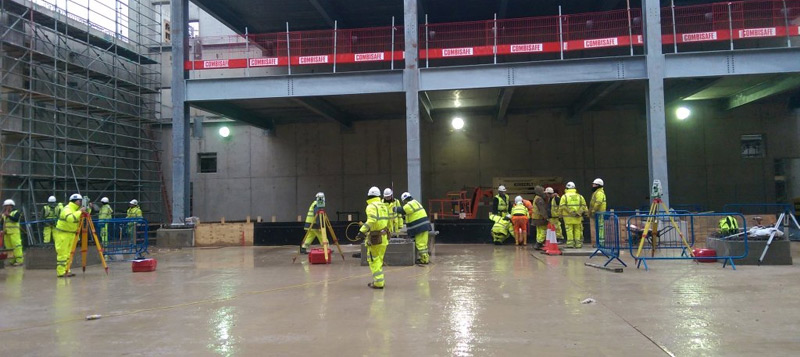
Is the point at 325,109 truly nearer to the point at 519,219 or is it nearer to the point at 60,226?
the point at 519,219

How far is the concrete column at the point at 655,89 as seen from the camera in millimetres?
15766

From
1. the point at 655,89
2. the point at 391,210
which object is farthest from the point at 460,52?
the point at 391,210

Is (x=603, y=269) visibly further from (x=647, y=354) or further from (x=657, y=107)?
(x=657, y=107)

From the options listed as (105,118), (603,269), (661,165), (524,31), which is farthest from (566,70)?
(105,118)

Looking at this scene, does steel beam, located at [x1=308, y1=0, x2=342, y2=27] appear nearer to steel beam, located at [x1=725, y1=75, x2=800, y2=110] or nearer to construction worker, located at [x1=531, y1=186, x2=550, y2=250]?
construction worker, located at [x1=531, y1=186, x2=550, y2=250]

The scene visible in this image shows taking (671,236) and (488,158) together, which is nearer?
(671,236)

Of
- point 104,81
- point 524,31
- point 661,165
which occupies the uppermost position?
point 524,31

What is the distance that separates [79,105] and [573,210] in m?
18.9

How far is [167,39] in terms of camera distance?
25.7 m

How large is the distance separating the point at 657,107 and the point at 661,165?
177 cm

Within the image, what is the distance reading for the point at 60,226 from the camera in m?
10.6

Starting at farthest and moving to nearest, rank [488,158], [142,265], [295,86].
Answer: [488,158]
[295,86]
[142,265]

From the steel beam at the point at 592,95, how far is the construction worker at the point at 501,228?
19.4 ft

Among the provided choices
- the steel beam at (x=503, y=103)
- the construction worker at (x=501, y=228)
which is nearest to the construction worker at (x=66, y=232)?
the construction worker at (x=501, y=228)
